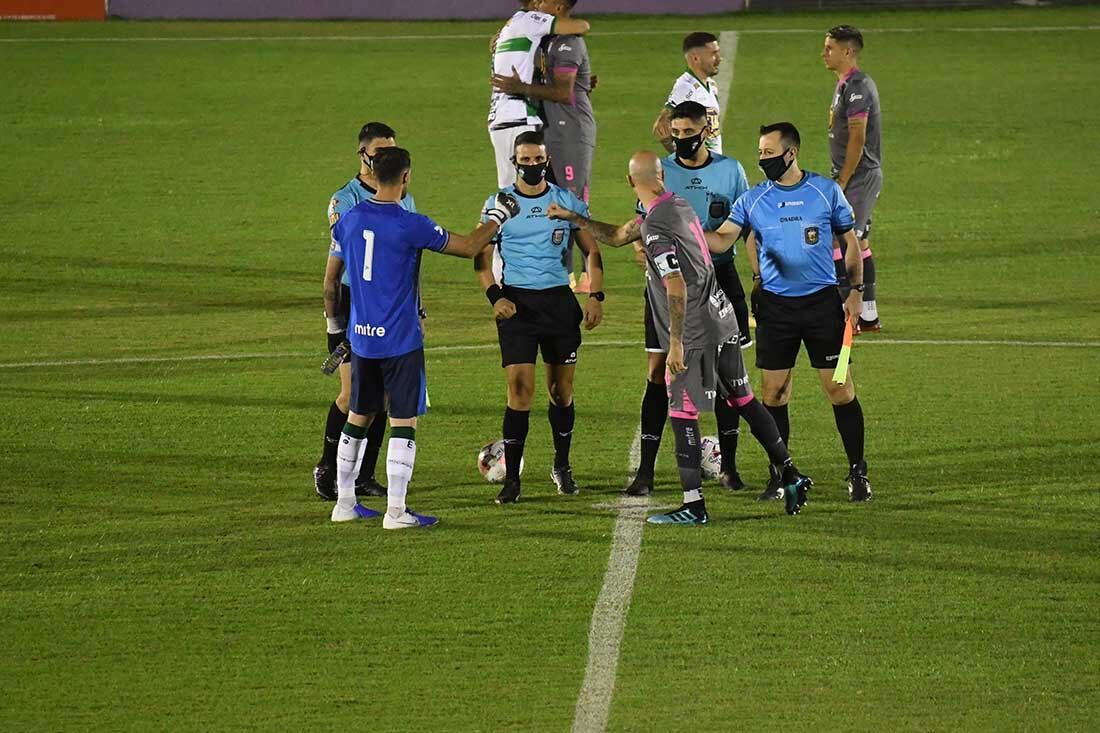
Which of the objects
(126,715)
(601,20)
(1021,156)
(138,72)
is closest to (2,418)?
(126,715)

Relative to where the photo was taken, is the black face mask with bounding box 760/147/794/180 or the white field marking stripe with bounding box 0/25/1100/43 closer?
the black face mask with bounding box 760/147/794/180

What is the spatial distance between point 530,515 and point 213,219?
12.2 m

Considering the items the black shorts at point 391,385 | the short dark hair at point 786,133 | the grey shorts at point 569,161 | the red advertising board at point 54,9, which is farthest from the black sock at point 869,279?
the red advertising board at point 54,9

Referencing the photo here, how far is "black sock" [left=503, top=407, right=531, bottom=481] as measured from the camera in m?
10.4

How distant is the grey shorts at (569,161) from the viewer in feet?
53.5

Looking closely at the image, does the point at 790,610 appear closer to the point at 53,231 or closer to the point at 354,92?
the point at 53,231

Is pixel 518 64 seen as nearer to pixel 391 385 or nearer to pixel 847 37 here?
pixel 847 37

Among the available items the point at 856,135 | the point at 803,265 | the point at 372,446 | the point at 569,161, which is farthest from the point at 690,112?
the point at 569,161

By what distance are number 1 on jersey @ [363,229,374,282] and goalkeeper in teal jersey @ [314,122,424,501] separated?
702mm

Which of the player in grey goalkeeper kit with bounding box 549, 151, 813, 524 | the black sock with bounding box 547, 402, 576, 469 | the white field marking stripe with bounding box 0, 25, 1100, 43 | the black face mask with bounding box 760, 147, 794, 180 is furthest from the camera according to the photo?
the white field marking stripe with bounding box 0, 25, 1100, 43

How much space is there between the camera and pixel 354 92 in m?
28.0

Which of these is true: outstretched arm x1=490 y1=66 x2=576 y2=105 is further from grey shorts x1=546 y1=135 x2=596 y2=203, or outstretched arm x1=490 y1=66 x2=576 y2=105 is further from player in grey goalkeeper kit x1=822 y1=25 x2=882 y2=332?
player in grey goalkeeper kit x1=822 y1=25 x2=882 y2=332

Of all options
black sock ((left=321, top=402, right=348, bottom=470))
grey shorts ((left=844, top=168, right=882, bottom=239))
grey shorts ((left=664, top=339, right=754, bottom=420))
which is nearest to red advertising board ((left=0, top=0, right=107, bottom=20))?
grey shorts ((left=844, top=168, right=882, bottom=239))

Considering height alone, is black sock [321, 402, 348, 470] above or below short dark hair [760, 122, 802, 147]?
below
